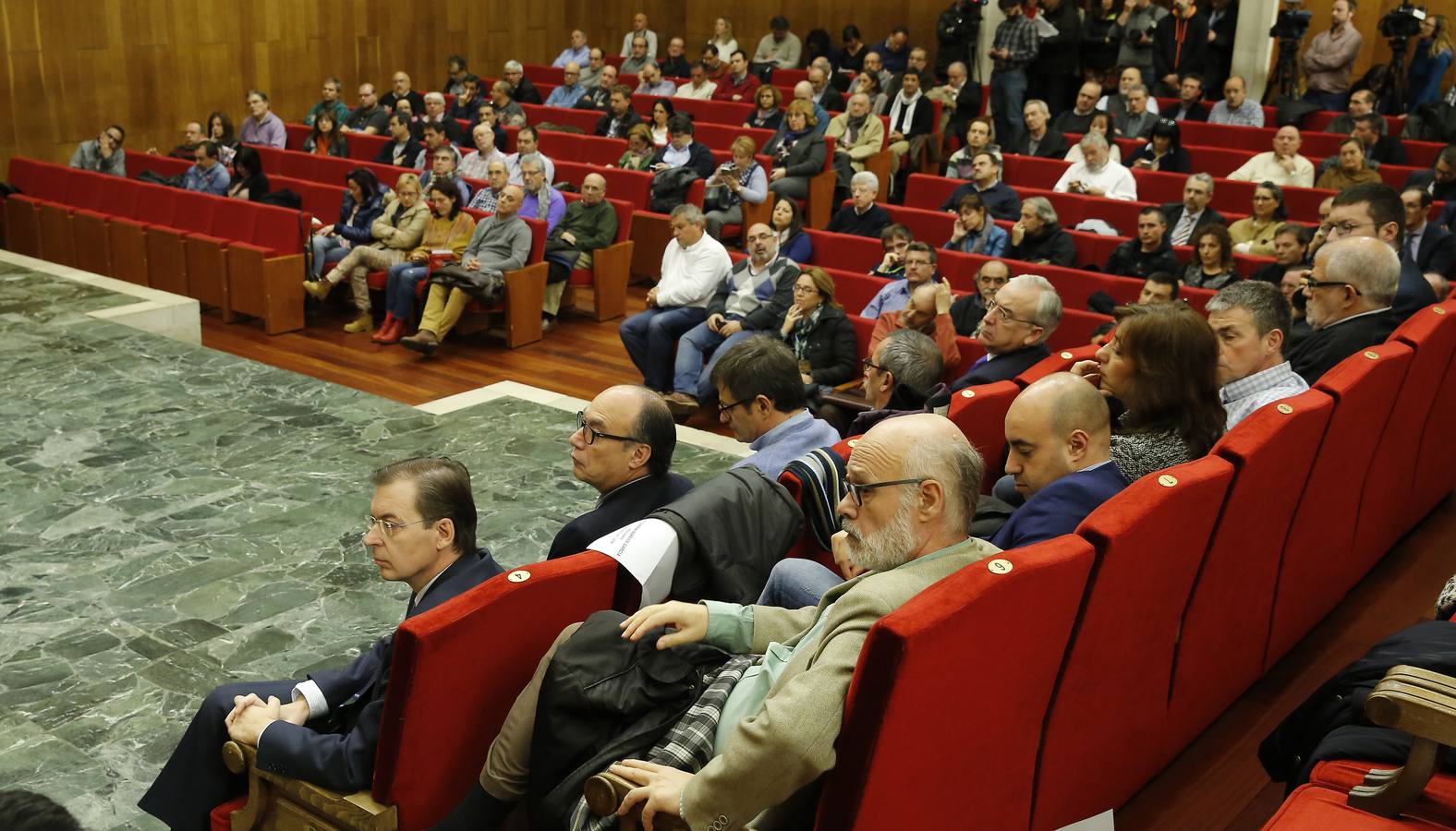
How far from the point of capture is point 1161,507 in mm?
1915

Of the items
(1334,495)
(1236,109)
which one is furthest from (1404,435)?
(1236,109)

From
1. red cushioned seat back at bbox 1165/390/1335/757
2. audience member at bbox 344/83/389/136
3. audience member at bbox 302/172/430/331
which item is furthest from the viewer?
audience member at bbox 344/83/389/136

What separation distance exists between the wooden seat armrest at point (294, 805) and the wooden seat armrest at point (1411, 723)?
1.29 meters

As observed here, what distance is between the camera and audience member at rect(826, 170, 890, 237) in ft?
19.9

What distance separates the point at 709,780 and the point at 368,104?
28.0 feet

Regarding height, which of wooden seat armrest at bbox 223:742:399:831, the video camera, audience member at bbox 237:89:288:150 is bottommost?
wooden seat armrest at bbox 223:742:399:831

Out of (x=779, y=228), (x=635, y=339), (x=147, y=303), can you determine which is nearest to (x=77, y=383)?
(x=147, y=303)

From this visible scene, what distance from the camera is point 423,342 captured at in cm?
583

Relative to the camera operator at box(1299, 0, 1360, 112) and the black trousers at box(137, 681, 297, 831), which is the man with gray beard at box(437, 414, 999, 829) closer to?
the black trousers at box(137, 681, 297, 831)

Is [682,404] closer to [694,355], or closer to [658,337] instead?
[694,355]

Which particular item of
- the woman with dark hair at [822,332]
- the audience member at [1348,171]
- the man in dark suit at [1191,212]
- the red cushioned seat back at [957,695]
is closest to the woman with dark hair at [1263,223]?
the man in dark suit at [1191,212]

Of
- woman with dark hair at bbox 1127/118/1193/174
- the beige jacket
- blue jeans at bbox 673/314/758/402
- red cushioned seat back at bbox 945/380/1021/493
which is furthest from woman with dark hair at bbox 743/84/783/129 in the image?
the beige jacket

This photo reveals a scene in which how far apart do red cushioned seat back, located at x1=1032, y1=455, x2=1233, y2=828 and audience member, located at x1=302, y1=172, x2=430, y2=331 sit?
16.4ft

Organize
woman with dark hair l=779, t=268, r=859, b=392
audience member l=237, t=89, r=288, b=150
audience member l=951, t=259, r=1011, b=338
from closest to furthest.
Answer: audience member l=951, t=259, r=1011, b=338, woman with dark hair l=779, t=268, r=859, b=392, audience member l=237, t=89, r=288, b=150
